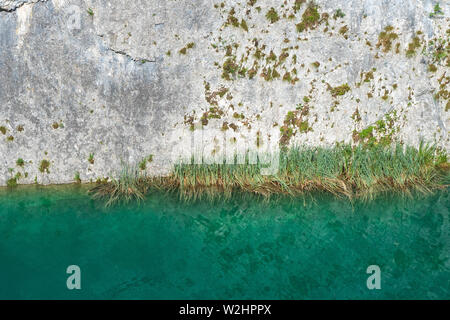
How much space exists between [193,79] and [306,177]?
5441 mm

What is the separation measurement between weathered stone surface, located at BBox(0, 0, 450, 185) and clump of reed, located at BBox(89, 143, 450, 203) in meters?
0.94

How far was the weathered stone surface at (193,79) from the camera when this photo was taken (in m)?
14.0

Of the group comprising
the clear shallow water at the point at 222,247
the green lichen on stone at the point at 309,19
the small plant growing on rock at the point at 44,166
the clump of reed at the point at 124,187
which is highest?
the green lichen on stone at the point at 309,19

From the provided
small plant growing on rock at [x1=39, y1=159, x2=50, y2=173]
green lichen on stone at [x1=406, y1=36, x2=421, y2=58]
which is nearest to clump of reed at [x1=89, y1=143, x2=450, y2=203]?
small plant growing on rock at [x1=39, y1=159, x2=50, y2=173]

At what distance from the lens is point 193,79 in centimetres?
1461

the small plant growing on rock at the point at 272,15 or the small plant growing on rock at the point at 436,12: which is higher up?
the small plant growing on rock at the point at 436,12

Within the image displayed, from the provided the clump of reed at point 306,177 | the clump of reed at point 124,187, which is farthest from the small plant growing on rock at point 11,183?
the clump of reed at point 306,177

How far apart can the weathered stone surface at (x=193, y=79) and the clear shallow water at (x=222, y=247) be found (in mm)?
2065

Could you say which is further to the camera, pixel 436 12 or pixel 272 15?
pixel 436 12

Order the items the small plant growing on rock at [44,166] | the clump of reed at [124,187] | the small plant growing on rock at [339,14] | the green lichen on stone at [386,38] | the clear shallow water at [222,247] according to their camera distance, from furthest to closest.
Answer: the green lichen on stone at [386,38], the small plant growing on rock at [339,14], the small plant growing on rock at [44,166], the clump of reed at [124,187], the clear shallow water at [222,247]

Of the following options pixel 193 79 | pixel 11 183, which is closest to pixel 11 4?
pixel 11 183

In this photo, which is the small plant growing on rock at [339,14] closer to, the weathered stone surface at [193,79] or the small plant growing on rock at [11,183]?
the weathered stone surface at [193,79]

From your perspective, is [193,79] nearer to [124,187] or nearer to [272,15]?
[272,15]

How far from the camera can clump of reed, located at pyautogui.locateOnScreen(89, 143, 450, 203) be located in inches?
524
